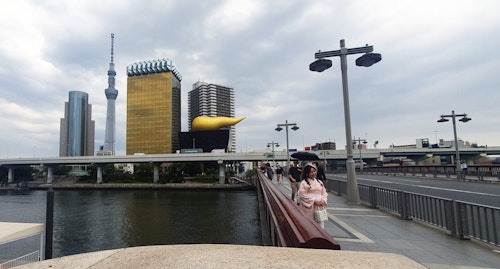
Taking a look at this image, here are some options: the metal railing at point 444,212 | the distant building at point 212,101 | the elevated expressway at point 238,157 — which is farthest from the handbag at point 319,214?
the distant building at point 212,101

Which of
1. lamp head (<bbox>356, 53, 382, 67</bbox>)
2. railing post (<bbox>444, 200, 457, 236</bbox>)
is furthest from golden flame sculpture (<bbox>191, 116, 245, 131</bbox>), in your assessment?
railing post (<bbox>444, 200, 457, 236</bbox>)

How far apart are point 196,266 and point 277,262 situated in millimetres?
563

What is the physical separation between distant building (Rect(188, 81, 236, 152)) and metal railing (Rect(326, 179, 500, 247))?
152033mm

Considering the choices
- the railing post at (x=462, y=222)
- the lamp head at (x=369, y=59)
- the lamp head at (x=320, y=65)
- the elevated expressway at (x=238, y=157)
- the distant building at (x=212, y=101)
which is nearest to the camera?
the railing post at (x=462, y=222)

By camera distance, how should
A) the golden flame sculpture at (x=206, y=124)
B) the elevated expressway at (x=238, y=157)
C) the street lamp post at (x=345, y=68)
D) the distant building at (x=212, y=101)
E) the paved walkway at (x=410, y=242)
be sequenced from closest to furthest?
the paved walkway at (x=410, y=242) < the street lamp post at (x=345, y=68) < the elevated expressway at (x=238, y=157) < the golden flame sculpture at (x=206, y=124) < the distant building at (x=212, y=101)

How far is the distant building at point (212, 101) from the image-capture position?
16375 centimetres

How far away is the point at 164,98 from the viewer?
394 ft

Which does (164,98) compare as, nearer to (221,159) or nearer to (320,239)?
(221,159)

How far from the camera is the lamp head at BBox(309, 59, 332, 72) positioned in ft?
36.1

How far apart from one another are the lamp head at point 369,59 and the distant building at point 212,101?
151005 mm

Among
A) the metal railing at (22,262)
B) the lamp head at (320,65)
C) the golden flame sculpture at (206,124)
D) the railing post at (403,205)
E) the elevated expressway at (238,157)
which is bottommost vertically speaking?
the metal railing at (22,262)

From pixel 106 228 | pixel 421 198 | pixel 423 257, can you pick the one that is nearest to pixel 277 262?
pixel 423 257

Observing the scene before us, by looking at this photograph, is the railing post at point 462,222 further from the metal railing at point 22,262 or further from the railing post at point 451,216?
the metal railing at point 22,262

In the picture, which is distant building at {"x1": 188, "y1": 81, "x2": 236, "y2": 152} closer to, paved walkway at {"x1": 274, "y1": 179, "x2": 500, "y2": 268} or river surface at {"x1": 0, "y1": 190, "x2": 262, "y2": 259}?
river surface at {"x1": 0, "y1": 190, "x2": 262, "y2": 259}
